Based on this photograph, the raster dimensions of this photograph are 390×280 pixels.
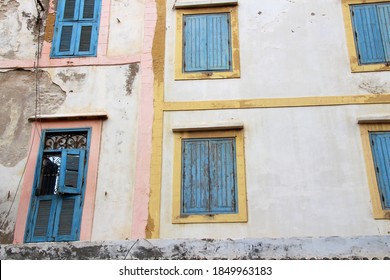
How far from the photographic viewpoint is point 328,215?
25.5 feet

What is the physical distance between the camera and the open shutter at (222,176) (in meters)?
8.05

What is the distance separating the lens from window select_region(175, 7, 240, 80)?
9016mm

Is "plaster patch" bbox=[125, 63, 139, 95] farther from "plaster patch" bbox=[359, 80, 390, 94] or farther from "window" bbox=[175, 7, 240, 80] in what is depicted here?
"plaster patch" bbox=[359, 80, 390, 94]

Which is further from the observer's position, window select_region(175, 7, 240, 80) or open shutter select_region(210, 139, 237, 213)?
window select_region(175, 7, 240, 80)

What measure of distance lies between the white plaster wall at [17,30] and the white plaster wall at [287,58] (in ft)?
9.00

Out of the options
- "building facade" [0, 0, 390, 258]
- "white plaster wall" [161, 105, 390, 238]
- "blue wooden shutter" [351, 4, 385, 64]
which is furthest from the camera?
"blue wooden shutter" [351, 4, 385, 64]

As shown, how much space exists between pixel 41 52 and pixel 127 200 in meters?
3.50

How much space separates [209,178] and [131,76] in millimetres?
2461

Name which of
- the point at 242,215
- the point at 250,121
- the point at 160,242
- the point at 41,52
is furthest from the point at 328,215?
the point at 41,52

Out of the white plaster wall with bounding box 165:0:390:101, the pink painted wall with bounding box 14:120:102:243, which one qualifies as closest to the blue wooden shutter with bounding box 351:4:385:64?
the white plaster wall with bounding box 165:0:390:101

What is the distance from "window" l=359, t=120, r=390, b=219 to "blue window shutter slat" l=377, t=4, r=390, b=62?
1.38 m

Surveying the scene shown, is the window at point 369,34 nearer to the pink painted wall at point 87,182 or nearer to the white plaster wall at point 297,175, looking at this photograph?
the white plaster wall at point 297,175

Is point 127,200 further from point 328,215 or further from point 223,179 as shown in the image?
point 328,215

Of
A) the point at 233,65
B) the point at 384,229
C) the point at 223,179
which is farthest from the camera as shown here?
the point at 233,65
